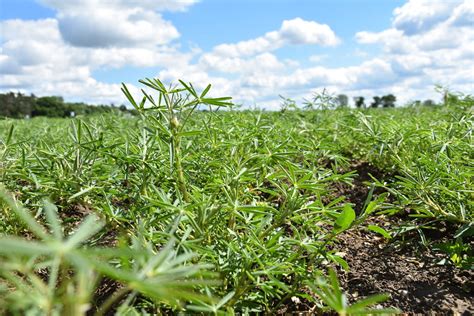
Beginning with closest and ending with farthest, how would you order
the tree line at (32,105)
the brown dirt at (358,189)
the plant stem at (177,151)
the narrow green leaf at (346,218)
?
the narrow green leaf at (346,218) < the plant stem at (177,151) < the brown dirt at (358,189) < the tree line at (32,105)

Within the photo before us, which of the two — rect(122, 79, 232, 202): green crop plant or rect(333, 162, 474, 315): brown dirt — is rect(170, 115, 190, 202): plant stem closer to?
rect(122, 79, 232, 202): green crop plant

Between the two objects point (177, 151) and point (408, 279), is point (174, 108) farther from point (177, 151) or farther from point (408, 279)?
point (408, 279)

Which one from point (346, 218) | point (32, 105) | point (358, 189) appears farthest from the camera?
point (32, 105)

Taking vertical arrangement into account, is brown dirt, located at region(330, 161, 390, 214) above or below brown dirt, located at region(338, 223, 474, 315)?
above

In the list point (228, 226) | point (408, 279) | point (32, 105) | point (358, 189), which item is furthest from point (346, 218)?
point (32, 105)

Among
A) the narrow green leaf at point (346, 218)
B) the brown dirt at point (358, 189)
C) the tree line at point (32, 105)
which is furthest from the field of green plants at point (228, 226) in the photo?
the tree line at point (32, 105)

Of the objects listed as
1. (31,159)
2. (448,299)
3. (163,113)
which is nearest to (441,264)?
(448,299)

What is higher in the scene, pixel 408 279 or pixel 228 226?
pixel 228 226

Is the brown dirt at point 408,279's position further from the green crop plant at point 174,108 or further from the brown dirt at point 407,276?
the green crop plant at point 174,108

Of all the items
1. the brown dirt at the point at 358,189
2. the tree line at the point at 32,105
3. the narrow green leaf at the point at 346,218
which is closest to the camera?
the narrow green leaf at the point at 346,218

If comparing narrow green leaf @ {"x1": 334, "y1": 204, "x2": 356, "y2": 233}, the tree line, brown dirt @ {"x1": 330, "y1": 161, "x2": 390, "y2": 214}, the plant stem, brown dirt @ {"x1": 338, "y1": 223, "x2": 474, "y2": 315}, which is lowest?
Result: brown dirt @ {"x1": 338, "y1": 223, "x2": 474, "y2": 315}

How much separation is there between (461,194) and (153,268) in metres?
1.36

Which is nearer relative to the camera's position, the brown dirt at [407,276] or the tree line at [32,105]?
the brown dirt at [407,276]

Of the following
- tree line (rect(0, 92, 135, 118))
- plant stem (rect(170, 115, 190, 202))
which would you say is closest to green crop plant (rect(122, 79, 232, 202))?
plant stem (rect(170, 115, 190, 202))
